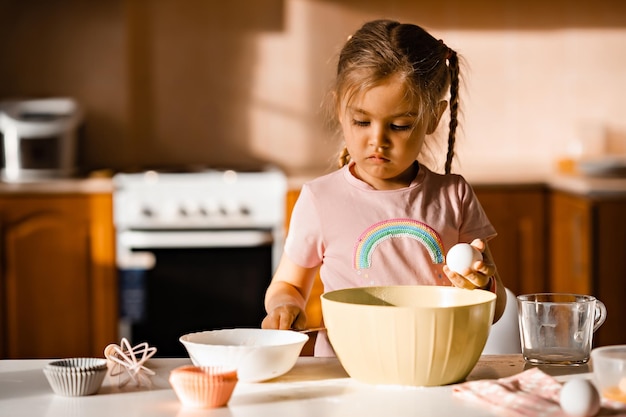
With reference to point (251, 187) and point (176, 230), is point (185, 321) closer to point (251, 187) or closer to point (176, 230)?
point (176, 230)

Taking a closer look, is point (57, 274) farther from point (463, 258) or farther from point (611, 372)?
point (611, 372)

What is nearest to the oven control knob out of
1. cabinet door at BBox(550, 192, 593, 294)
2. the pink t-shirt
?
cabinet door at BBox(550, 192, 593, 294)

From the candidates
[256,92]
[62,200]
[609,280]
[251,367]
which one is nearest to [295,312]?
[251,367]

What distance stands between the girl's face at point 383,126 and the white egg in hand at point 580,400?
65cm

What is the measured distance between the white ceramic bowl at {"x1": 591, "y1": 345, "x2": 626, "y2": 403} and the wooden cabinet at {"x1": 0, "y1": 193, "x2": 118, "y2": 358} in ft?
8.31

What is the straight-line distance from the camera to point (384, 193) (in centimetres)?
162

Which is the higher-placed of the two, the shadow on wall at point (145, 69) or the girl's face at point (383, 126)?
the shadow on wall at point (145, 69)

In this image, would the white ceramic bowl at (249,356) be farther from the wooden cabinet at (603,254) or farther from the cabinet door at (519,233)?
the cabinet door at (519,233)

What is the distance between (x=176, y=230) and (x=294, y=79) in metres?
0.93

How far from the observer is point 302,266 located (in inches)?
63.1

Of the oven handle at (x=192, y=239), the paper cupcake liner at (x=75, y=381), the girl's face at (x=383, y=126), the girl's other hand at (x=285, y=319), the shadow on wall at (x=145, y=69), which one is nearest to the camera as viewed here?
the paper cupcake liner at (x=75, y=381)

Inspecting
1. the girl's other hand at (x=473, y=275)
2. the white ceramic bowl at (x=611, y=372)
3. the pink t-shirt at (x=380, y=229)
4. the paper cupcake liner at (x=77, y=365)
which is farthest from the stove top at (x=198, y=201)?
the white ceramic bowl at (x=611, y=372)

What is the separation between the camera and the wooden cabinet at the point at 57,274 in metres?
3.31

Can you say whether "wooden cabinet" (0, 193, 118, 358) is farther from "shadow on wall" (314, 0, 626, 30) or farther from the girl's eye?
the girl's eye
